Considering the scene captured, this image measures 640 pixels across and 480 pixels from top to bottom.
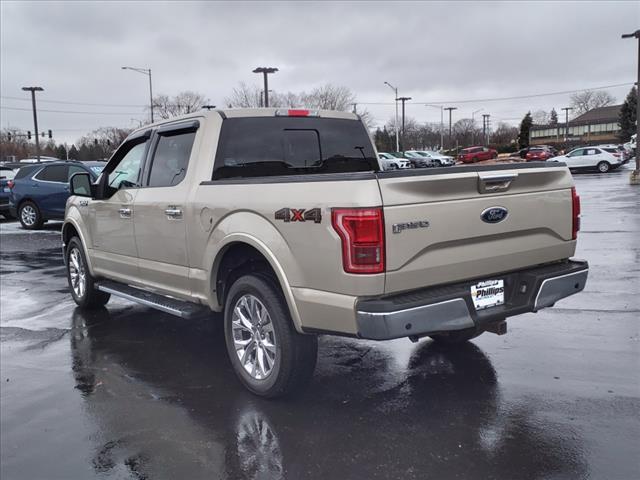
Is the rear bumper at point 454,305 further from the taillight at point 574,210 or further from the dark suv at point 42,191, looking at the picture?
the dark suv at point 42,191

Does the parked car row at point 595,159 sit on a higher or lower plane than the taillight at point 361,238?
higher

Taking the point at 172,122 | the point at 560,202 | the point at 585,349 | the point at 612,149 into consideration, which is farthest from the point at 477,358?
the point at 612,149

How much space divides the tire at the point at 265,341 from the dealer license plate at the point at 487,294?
1128mm

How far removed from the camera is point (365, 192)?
3.43m

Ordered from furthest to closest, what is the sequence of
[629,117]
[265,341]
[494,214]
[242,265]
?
[629,117] → [242,265] → [265,341] → [494,214]

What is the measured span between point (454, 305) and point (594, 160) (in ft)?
123

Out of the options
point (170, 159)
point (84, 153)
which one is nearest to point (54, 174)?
point (170, 159)

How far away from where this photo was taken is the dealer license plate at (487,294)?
388cm

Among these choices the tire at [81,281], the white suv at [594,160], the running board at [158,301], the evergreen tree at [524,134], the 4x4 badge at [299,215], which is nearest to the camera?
the 4x4 badge at [299,215]

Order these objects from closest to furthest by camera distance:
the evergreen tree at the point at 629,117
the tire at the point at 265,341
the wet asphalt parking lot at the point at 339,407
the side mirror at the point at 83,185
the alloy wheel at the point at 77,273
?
1. the wet asphalt parking lot at the point at 339,407
2. the tire at the point at 265,341
3. the side mirror at the point at 83,185
4. the alloy wheel at the point at 77,273
5. the evergreen tree at the point at 629,117

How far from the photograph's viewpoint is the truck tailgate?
3.54 m

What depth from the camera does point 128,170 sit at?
6.06 metres

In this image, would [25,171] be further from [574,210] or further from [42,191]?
[574,210]

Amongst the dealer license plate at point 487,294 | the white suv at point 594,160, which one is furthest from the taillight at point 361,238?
the white suv at point 594,160
